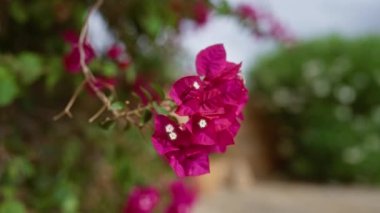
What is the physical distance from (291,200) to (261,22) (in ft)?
5.64

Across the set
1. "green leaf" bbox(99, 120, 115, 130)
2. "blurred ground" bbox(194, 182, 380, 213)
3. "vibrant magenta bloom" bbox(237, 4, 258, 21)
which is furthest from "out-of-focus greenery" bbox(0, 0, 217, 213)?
"blurred ground" bbox(194, 182, 380, 213)

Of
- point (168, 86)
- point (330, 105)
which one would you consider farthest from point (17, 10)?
point (330, 105)

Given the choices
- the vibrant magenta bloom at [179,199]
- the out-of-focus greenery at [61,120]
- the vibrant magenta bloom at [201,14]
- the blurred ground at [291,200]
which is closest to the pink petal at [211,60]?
the out-of-focus greenery at [61,120]

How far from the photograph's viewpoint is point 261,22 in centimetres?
145

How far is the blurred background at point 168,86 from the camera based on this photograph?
3.81ft

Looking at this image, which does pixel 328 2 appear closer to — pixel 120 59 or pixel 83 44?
pixel 120 59

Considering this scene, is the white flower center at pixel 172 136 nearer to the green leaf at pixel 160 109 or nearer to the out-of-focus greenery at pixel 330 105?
the green leaf at pixel 160 109

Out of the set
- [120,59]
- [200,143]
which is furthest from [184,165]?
[120,59]

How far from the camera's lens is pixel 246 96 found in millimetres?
646

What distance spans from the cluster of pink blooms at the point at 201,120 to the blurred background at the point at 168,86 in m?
0.13

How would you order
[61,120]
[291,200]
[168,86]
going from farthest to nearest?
1. [291,200]
2. [168,86]
3. [61,120]

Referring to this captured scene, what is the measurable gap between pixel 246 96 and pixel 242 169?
288 cm

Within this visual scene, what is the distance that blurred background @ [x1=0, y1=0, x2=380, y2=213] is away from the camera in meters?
1.16

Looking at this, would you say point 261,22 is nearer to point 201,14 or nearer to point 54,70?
point 201,14
